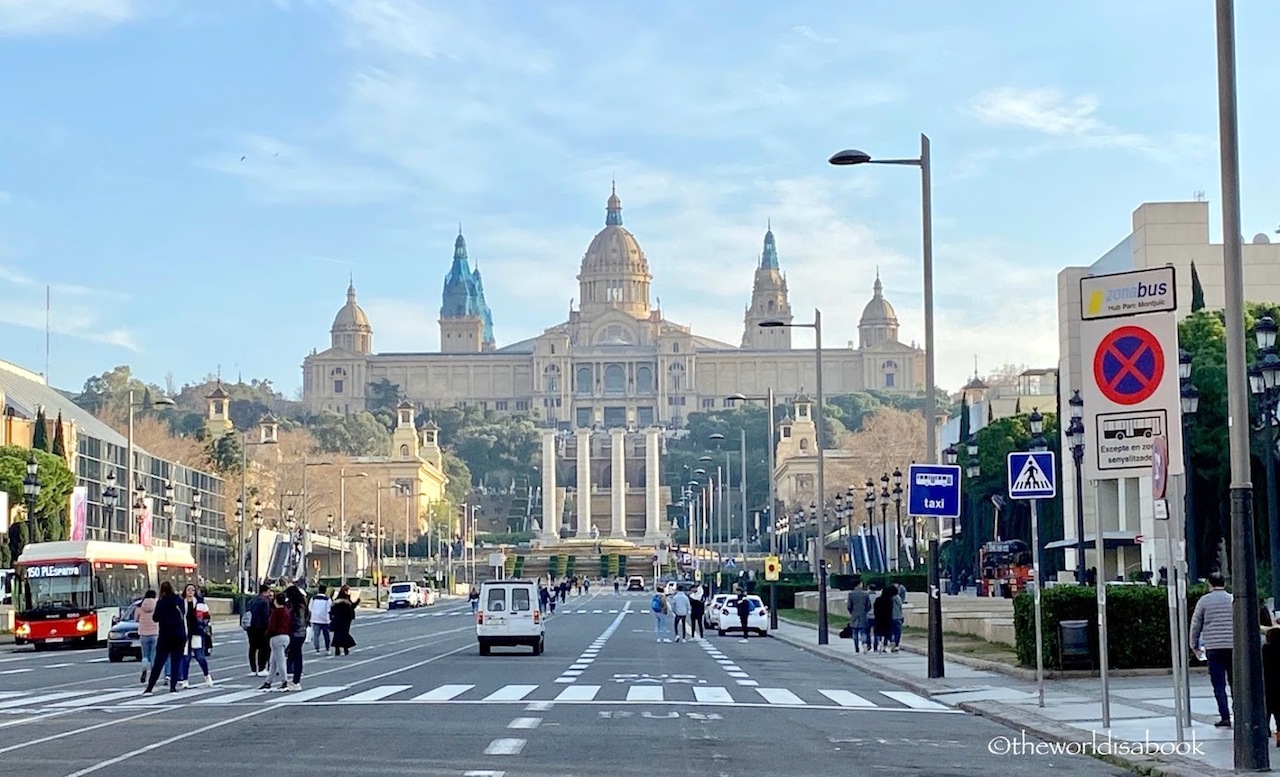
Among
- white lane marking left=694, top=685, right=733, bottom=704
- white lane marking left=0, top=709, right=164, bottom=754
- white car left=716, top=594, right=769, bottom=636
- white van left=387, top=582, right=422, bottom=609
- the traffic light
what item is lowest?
white van left=387, top=582, right=422, bottom=609

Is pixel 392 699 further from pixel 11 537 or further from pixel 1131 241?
pixel 1131 241

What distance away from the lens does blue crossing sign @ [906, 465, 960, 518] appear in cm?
2822

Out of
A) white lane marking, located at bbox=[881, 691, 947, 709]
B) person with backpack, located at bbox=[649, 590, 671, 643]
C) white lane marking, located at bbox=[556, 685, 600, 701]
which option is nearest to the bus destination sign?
person with backpack, located at bbox=[649, 590, 671, 643]

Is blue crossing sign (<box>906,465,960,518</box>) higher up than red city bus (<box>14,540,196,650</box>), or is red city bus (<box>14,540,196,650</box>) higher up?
blue crossing sign (<box>906,465,960,518</box>)

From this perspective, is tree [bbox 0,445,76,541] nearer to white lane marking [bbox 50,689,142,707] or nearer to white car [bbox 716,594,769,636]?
white car [bbox 716,594,769,636]

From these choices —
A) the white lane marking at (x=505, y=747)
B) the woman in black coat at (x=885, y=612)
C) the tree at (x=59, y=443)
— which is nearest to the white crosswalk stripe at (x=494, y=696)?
the white lane marking at (x=505, y=747)

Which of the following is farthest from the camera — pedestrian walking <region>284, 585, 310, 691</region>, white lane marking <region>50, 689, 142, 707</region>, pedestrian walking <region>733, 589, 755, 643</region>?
pedestrian walking <region>733, 589, 755, 643</region>

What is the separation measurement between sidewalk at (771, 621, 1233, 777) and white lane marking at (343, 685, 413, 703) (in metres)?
7.60

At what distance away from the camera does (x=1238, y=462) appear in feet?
50.0

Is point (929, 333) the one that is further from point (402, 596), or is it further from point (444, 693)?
point (402, 596)

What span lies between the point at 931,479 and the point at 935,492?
9.4 inches

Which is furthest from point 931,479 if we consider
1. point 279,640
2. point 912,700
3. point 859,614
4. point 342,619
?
point 342,619

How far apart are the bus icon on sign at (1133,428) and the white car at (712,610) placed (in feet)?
139

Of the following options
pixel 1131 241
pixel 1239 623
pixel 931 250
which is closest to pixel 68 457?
pixel 1131 241
